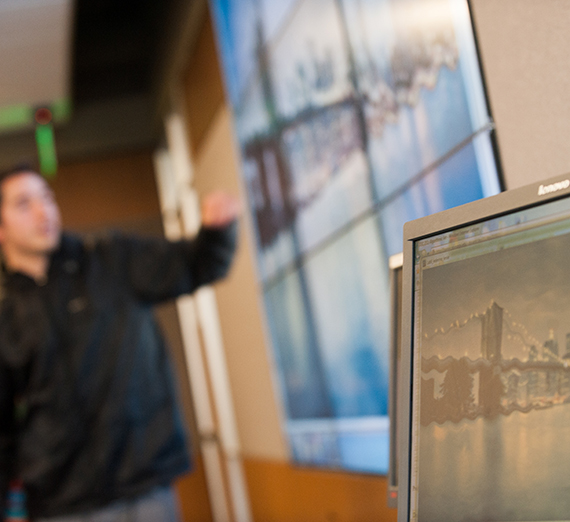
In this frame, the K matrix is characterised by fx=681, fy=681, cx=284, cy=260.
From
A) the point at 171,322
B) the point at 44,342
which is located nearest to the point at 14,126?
the point at 171,322

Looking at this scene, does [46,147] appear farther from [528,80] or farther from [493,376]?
[493,376]

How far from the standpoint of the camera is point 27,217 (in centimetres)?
212

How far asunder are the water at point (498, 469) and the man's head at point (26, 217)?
162 cm

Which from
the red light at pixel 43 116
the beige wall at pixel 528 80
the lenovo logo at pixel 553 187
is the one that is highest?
the red light at pixel 43 116

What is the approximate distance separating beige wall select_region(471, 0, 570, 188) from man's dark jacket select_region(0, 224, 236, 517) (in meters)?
1.13

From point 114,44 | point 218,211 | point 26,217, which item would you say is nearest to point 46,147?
point 114,44

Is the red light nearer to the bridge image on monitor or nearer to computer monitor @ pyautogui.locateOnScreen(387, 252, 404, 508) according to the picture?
computer monitor @ pyautogui.locateOnScreen(387, 252, 404, 508)

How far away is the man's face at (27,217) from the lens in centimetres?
210

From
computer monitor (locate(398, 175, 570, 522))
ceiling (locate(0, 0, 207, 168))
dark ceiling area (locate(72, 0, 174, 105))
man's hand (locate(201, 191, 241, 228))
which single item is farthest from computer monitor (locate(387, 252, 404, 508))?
dark ceiling area (locate(72, 0, 174, 105))

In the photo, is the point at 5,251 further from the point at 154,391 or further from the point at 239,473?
the point at 239,473

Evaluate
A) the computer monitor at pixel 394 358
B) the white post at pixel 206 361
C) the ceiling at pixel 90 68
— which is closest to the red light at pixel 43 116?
the ceiling at pixel 90 68

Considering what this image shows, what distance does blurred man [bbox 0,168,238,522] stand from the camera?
2021 millimetres

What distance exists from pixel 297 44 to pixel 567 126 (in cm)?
127

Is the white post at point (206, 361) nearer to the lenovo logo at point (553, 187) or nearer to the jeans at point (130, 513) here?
the jeans at point (130, 513)
